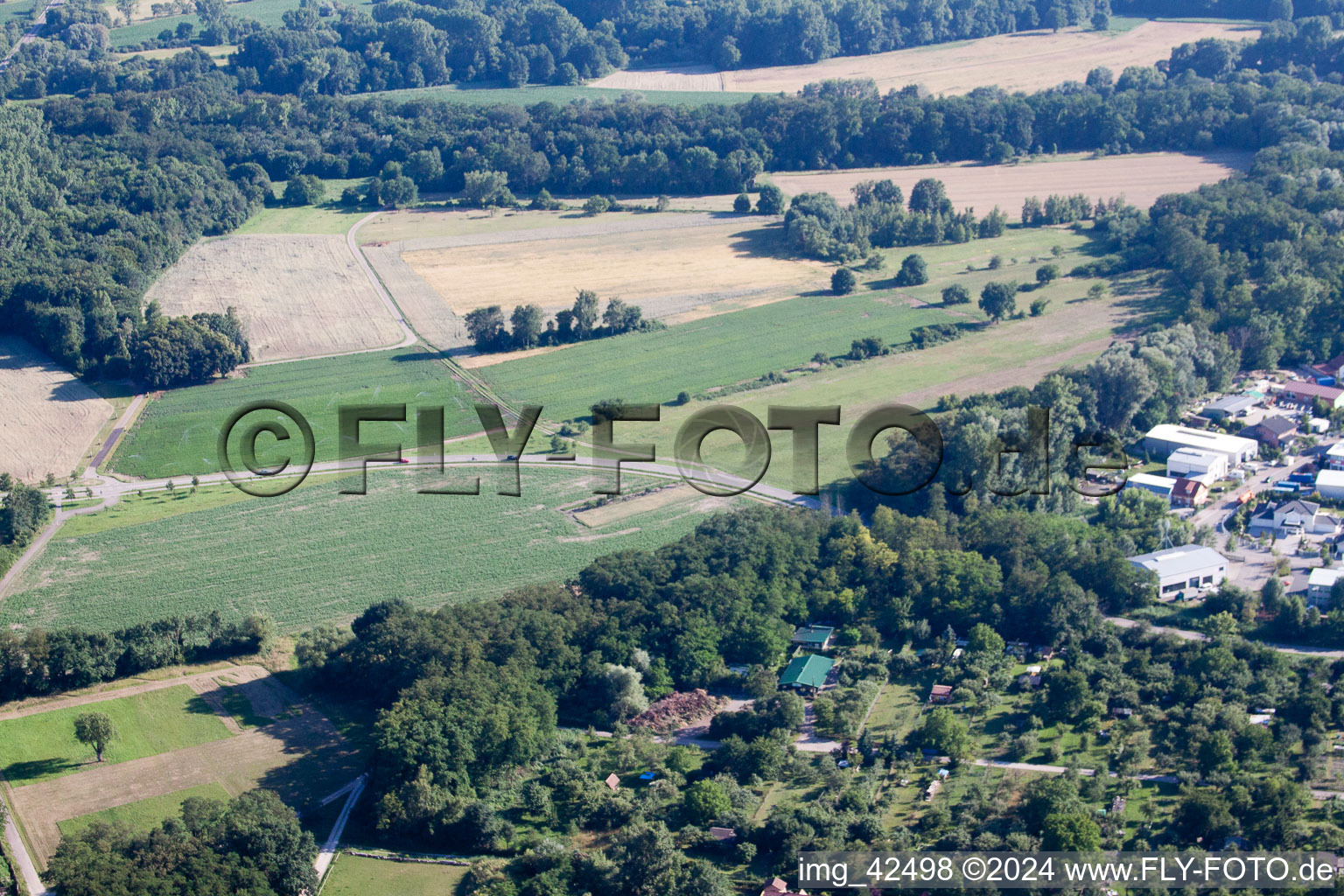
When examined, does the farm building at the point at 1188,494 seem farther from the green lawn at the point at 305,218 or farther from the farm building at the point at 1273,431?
the green lawn at the point at 305,218

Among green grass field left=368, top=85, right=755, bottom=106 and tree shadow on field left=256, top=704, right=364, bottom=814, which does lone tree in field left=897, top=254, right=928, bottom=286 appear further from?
tree shadow on field left=256, top=704, right=364, bottom=814

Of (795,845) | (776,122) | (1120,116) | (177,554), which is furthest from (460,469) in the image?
(1120,116)

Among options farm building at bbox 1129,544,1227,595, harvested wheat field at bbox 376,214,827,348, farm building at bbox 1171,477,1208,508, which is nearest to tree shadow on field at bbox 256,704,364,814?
farm building at bbox 1129,544,1227,595

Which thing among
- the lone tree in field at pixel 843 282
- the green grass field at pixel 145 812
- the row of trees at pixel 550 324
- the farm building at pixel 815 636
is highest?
the lone tree in field at pixel 843 282

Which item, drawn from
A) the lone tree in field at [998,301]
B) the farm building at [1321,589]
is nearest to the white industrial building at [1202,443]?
the farm building at [1321,589]

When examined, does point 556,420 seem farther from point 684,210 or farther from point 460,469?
point 684,210

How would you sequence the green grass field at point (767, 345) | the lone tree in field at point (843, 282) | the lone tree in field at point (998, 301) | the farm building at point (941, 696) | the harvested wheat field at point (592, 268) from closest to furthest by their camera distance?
the farm building at point (941, 696), the green grass field at point (767, 345), the lone tree in field at point (998, 301), the lone tree in field at point (843, 282), the harvested wheat field at point (592, 268)
